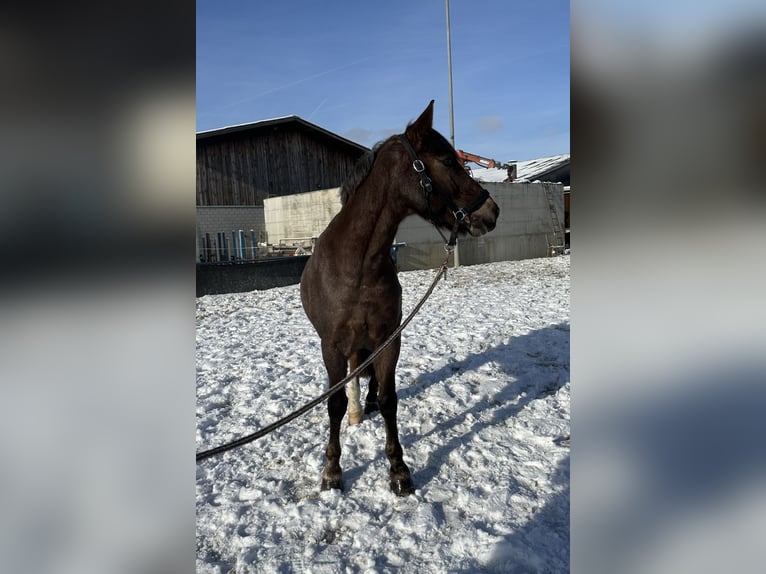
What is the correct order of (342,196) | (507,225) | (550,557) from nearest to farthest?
(550,557), (342,196), (507,225)

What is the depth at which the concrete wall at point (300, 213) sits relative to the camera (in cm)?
1480

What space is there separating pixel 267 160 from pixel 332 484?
18.8 m

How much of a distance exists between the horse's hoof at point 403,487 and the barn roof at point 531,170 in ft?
71.4

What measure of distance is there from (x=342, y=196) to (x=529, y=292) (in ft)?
24.9

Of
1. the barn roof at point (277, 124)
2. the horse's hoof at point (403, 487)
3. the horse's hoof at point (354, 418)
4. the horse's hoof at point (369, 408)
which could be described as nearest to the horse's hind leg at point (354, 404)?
the horse's hoof at point (354, 418)

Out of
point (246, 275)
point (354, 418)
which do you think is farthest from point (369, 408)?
point (246, 275)

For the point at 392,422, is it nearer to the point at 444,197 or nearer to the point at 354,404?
the point at 354,404

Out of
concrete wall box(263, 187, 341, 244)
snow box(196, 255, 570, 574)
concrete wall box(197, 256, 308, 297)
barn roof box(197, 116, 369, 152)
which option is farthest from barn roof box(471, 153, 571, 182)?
snow box(196, 255, 570, 574)

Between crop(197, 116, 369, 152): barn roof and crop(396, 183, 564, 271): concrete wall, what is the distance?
4.17 meters

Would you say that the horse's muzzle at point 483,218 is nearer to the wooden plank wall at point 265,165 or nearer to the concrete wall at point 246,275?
the concrete wall at point 246,275
